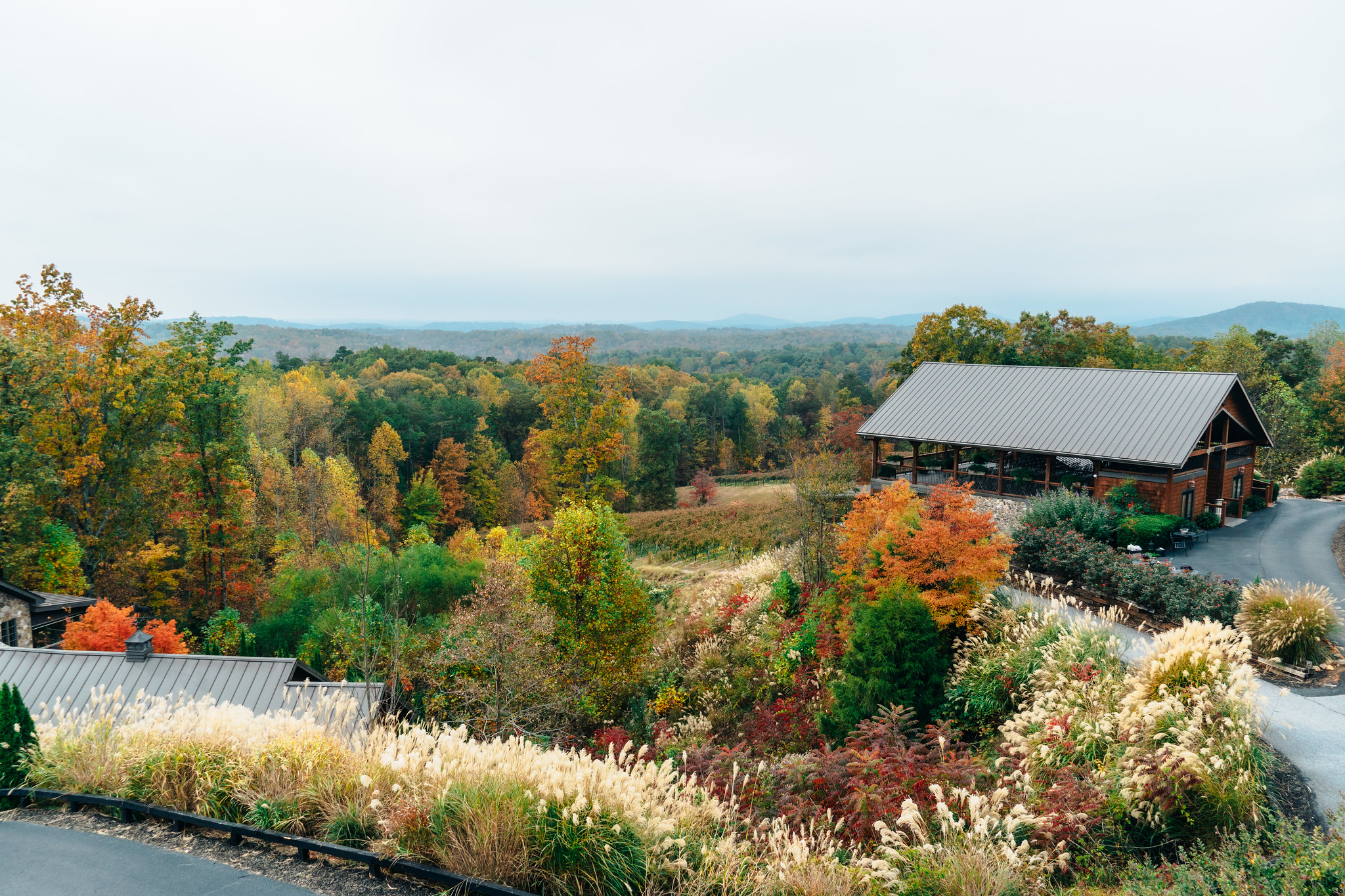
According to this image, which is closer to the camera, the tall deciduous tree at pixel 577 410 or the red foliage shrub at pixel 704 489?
the tall deciduous tree at pixel 577 410

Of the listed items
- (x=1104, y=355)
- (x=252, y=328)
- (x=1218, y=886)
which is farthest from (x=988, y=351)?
(x=252, y=328)

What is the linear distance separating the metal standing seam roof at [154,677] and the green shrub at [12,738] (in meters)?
5.81

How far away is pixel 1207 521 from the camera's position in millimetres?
19281

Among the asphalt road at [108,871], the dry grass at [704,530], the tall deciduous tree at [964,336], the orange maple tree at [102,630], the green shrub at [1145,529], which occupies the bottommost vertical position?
the dry grass at [704,530]

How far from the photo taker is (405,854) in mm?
4645

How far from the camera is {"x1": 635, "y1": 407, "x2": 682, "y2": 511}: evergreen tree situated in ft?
189

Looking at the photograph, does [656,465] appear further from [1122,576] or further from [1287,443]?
[1122,576]

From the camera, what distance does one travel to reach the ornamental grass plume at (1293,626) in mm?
10133

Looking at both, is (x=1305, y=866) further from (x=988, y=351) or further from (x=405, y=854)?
(x=988, y=351)

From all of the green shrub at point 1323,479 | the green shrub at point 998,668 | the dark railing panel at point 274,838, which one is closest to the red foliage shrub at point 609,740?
the green shrub at point 998,668

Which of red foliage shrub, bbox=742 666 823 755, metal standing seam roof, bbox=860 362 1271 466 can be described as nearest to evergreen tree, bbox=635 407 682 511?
metal standing seam roof, bbox=860 362 1271 466

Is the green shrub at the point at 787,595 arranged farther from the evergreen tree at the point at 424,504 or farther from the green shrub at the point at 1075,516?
the evergreen tree at the point at 424,504

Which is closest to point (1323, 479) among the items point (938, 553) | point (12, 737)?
point (938, 553)

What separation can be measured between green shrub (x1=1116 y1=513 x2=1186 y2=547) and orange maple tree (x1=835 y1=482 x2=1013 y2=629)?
6.52 meters
